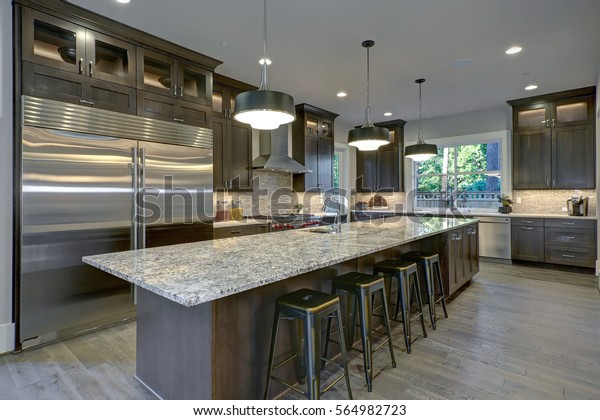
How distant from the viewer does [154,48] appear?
3469mm

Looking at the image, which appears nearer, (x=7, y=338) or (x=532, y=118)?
(x=7, y=338)

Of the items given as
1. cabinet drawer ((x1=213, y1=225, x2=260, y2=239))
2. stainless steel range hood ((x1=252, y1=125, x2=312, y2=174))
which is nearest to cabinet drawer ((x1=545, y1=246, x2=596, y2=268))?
stainless steel range hood ((x1=252, y1=125, x2=312, y2=174))

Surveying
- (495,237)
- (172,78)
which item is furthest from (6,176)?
(495,237)

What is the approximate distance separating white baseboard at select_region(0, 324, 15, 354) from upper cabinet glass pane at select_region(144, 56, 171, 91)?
A: 2.53m

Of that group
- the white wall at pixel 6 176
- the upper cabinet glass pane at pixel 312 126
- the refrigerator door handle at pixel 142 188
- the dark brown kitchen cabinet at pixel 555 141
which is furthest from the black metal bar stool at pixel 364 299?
the dark brown kitchen cabinet at pixel 555 141

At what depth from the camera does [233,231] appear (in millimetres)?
4316

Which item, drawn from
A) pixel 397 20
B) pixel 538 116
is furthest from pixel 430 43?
pixel 538 116

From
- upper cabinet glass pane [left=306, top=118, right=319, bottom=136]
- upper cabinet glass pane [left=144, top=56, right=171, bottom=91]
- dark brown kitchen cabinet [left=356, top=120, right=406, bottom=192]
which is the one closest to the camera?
upper cabinet glass pane [left=144, top=56, right=171, bottom=91]

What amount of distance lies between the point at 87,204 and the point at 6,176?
0.58m

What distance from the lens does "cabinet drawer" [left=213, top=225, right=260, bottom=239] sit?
163 inches

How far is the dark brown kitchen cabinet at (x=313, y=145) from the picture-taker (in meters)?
5.91

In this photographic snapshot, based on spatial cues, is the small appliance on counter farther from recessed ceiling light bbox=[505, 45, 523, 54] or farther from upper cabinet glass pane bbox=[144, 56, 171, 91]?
upper cabinet glass pane bbox=[144, 56, 171, 91]

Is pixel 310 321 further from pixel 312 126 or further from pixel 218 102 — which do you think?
pixel 312 126

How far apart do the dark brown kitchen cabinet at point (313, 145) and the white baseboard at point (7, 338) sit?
434cm
